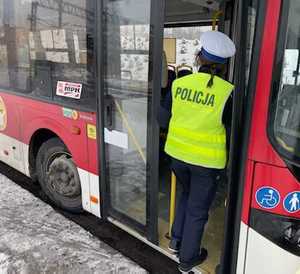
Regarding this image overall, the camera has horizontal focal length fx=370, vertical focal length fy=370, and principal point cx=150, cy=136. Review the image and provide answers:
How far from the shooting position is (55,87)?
3.54 m

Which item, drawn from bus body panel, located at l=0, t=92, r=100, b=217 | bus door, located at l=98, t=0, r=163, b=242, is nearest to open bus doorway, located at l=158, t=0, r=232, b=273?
bus door, located at l=98, t=0, r=163, b=242

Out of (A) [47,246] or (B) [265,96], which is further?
(A) [47,246]

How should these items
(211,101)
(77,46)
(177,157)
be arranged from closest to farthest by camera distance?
1. (211,101)
2. (177,157)
3. (77,46)

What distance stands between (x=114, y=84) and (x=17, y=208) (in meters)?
1.86

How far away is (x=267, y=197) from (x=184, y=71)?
2.92 m

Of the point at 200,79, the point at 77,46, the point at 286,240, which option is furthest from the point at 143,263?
the point at 77,46

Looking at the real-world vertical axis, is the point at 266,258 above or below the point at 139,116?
below

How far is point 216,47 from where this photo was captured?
87.4 inches

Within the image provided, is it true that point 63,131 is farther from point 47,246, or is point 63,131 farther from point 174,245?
point 174,245

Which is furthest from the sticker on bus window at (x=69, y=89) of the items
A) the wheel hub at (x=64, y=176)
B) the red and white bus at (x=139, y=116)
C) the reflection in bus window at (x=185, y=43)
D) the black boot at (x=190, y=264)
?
the reflection in bus window at (x=185, y=43)

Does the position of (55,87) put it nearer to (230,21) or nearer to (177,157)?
(177,157)

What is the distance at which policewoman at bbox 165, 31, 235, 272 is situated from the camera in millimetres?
2242

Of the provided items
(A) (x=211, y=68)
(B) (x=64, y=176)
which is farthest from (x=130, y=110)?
(B) (x=64, y=176)

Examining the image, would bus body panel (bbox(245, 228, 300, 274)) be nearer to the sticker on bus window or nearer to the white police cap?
the white police cap
